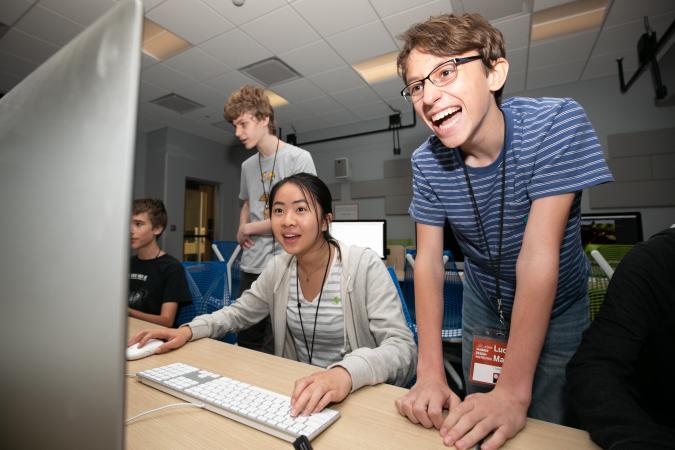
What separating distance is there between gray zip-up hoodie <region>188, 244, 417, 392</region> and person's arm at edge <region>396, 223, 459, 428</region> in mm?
114

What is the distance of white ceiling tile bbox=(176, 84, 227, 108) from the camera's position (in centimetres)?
457

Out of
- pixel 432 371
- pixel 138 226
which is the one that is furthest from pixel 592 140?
pixel 138 226

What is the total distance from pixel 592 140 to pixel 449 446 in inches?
27.9

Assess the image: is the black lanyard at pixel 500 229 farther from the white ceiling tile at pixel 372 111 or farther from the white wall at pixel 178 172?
the white wall at pixel 178 172

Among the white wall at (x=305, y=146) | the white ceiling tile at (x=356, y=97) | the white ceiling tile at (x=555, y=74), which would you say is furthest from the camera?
the white ceiling tile at (x=356, y=97)

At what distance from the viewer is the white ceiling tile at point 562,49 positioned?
3555 mm

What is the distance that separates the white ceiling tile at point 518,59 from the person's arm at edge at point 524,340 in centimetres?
386

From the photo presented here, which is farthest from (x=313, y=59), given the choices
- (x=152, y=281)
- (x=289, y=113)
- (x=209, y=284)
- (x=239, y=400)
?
(x=239, y=400)

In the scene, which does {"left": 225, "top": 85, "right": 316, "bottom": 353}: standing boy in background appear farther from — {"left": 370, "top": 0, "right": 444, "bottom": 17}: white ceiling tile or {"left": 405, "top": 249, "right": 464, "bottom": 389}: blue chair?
{"left": 370, "top": 0, "right": 444, "bottom": 17}: white ceiling tile

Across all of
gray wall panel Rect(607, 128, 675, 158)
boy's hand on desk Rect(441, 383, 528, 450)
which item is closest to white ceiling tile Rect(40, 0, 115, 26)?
boy's hand on desk Rect(441, 383, 528, 450)

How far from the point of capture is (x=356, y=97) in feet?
16.1

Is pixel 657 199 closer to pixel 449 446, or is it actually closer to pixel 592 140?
pixel 592 140

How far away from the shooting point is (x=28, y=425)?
0.77 feet

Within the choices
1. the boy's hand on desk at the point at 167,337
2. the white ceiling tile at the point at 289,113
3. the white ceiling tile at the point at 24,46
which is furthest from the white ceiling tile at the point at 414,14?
the white ceiling tile at the point at 24,46
